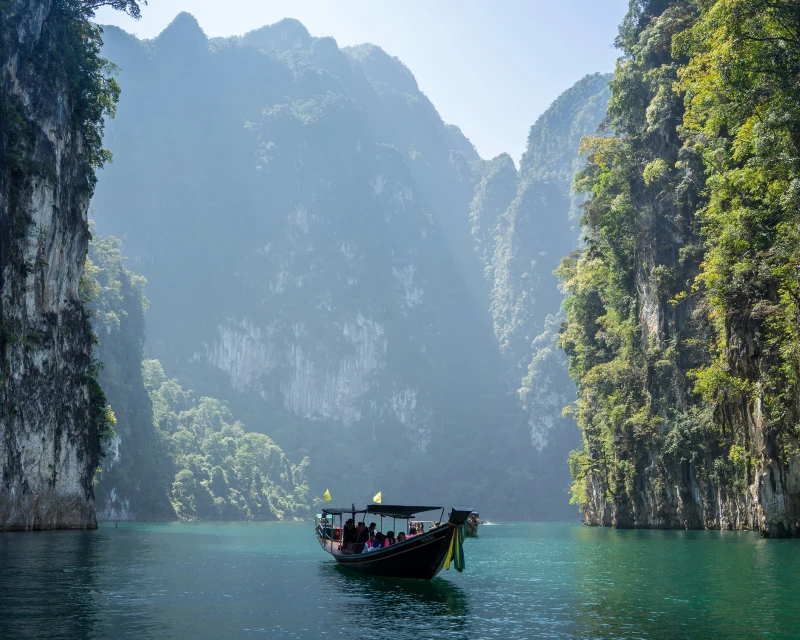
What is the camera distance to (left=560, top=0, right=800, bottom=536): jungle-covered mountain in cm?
2997

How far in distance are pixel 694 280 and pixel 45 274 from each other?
39276 millimetres

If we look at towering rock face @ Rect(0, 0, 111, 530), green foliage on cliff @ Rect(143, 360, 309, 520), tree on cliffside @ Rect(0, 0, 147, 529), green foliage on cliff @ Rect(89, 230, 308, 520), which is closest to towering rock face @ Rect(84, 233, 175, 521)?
green foliage on cliff @ Rect(89, 230, 308, 520)

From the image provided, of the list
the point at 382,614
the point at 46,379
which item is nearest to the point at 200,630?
the point at 382,614

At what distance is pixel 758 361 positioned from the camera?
3139cm

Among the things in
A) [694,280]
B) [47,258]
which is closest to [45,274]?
[47,258]

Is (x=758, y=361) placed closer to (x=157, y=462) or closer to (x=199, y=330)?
(x=157, y=462)

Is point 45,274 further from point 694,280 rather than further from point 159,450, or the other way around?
point 159,450

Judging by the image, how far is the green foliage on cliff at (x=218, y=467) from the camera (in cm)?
10769

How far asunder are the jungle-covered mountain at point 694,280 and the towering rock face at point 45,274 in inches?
1405

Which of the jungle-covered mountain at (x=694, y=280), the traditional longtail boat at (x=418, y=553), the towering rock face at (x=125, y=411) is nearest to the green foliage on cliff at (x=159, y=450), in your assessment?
Result: the towering rock face at (x=125, y=411)

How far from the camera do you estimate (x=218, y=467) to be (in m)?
117

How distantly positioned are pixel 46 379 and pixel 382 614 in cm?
3371

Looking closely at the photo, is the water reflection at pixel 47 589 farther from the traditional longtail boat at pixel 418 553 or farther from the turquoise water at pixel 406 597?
the traditional longtail boat at pixel 418 553

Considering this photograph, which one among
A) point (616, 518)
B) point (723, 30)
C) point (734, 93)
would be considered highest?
point (723, 30)
